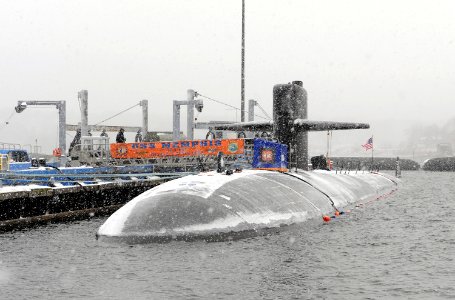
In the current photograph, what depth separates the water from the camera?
33.8ft

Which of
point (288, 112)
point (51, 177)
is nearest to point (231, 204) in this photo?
point (51, 177)

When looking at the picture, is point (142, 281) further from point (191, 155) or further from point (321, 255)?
point (191, 155)

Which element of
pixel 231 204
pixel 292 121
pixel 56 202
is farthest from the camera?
pixel 292 121

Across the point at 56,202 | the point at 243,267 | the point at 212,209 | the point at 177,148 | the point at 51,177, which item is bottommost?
the point at 243,267

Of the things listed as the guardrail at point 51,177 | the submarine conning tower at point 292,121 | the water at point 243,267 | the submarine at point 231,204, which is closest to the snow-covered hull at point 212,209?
the submarine at point 231,204

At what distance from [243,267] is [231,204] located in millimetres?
2750

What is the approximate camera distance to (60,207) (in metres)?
21.9

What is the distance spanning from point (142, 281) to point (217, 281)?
1375mm

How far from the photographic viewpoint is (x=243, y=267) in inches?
470

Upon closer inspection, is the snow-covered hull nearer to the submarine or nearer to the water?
the submarine

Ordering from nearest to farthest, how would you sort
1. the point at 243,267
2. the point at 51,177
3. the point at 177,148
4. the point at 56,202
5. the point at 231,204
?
the point at 243,267 < the point at 231,204 < the point at 56,202 < the point at 51,177 < the point at 177,148

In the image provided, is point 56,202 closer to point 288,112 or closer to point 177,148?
point 288,112

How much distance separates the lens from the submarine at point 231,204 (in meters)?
13.5

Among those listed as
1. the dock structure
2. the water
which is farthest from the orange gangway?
the water
